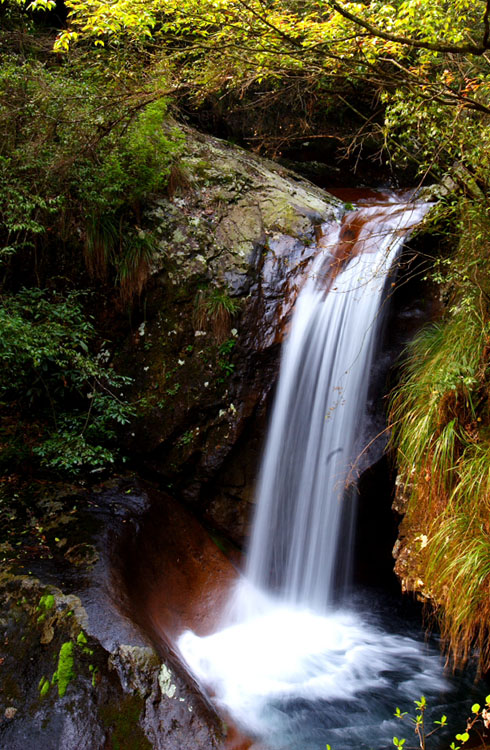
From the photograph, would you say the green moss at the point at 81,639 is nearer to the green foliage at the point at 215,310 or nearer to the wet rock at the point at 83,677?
the wet rock at the point at 83,677

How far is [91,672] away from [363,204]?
683 centimetres

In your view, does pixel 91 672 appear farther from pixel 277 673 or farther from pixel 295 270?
pixel 295 270

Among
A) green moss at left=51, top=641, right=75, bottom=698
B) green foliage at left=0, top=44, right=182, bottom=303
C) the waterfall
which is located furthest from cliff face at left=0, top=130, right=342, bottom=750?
green foliage at left=0, top=44, right=182, bottom=303

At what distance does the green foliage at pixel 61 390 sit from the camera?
185 inches

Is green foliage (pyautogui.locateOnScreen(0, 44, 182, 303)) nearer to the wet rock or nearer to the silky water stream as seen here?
the silky water stream

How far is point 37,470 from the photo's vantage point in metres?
4.80

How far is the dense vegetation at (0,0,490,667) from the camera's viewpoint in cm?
345

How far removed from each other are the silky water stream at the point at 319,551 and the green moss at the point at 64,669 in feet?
3.19

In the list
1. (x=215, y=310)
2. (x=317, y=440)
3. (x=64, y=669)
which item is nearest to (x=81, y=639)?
(x=64, y=669)

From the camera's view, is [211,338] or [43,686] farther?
[211,338]

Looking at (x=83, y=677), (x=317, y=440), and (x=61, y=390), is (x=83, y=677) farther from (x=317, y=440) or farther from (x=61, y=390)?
(x=61, y=390)

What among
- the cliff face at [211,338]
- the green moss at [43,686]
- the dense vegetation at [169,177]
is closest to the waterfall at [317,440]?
the cliff face at [211,338]

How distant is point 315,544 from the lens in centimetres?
483

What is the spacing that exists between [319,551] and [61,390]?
10.4 ft
